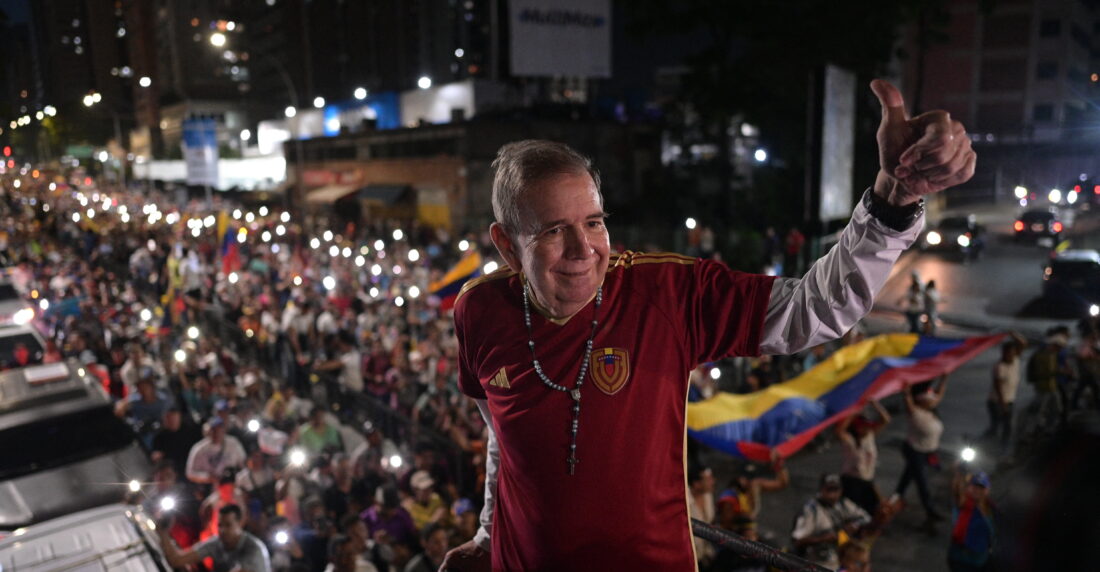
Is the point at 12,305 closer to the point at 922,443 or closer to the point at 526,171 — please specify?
the point at 922,443

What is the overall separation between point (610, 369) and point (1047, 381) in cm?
1083

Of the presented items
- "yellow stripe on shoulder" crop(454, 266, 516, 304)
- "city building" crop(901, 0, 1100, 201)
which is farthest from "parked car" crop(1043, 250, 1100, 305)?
"city building" crop(901, 0, 1100, 201)

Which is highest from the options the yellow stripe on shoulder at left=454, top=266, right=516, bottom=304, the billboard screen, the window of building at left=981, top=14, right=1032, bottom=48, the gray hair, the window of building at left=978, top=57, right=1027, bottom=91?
the window of building at left=981, top=14, right=1032, bottom=48

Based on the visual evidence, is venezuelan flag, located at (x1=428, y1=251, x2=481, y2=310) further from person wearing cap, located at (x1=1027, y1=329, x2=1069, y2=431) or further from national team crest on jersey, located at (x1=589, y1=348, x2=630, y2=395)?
national team crest on jersey, located at (x1=589, y1=348, x2=630, y2=395)

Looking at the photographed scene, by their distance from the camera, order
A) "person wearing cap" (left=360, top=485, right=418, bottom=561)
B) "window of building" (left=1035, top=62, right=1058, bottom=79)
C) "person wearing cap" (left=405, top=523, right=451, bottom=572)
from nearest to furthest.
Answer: "person wearing cap" (left=405, top=523, right=451, bottom=572), "person wearing cap" (left=360, top=485, right=418, bottom=561), "window of building" (left=1035, top=62, right=1058, bottom=79)

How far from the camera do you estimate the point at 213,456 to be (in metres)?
8.86

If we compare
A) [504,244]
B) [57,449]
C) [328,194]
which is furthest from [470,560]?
[328,194]

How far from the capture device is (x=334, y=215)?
44.0 metres

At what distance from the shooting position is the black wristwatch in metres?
1.66

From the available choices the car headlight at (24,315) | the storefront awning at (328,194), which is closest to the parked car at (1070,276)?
the car headlight at (24,315)

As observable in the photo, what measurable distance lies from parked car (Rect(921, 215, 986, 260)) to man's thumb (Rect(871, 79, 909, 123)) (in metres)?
31.3

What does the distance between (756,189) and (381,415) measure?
23.1 meters

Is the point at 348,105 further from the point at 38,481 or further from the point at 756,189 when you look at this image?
the point at 38,481

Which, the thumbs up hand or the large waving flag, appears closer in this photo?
the thumbs up hand
